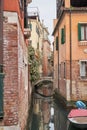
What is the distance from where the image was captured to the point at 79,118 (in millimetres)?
16109

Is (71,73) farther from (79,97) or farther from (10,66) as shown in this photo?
(10,66)

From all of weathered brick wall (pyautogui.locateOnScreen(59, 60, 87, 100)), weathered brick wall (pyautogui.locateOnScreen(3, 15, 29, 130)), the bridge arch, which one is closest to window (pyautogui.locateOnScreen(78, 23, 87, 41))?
weathered brick wall (pyautogui.locateOnScreen(59, 60, 87, 100))

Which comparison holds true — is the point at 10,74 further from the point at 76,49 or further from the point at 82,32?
the point at 82,32

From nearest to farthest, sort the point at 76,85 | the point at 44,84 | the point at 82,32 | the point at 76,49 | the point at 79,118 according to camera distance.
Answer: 1. the point at 79,118
2. the point at 76,85
3. the point at 82,32
4. the point at 76,49
5. the point at 44,84

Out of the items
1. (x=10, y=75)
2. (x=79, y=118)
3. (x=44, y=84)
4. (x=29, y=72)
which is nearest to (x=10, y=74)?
(x=10, y=75)

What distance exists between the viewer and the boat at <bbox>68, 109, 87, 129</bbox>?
15.1 meters

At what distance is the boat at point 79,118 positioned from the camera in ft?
49.5

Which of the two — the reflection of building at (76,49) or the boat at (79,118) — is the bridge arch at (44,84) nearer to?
the reflection of building at (76,49)

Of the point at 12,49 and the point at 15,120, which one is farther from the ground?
the point at 12,49

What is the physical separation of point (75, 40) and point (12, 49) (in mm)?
16156

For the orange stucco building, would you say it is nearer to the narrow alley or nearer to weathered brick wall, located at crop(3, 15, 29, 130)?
the narrow alley

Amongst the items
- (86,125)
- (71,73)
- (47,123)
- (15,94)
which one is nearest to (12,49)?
(15,94)

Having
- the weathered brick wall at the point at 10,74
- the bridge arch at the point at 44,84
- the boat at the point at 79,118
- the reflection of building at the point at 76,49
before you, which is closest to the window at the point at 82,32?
the reflection of building at the point at 76,49

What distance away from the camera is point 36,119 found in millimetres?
21188
